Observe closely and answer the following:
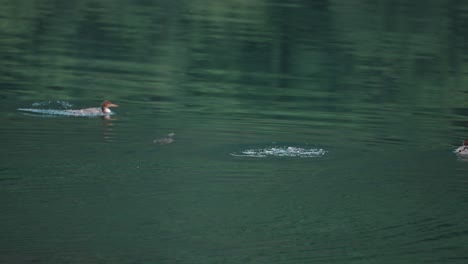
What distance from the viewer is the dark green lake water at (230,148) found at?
11836 mm

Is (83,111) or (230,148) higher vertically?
(83,111)

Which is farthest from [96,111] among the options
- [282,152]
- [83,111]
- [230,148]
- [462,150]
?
[462,150]

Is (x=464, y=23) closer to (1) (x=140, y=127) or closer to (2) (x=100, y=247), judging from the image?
(1) (x=140, y=127)

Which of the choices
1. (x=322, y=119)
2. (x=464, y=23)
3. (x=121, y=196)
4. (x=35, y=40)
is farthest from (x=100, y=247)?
(x=464, y=23)

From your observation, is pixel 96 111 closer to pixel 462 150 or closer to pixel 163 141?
pixel 163 141

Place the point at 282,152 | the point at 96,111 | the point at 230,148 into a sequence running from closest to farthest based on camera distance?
the point at 282,152
the point at 230,148
the point at 96,111

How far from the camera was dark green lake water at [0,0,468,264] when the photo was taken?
1184 centimetres

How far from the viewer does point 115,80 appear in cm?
2439

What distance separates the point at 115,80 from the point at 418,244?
45.3 ft

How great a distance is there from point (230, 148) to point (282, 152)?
0.89 metres

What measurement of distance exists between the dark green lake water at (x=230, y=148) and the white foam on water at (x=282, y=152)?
49mm

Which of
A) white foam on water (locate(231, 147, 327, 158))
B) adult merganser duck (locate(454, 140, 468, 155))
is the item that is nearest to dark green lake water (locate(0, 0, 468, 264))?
white foam on water (locate(231, 147, 327, 158))

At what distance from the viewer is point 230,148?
54.2 ft

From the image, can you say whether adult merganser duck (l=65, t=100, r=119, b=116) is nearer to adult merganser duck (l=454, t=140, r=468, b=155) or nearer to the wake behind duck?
the wake behind duck
